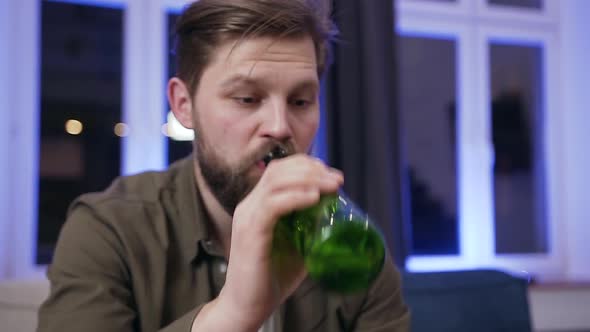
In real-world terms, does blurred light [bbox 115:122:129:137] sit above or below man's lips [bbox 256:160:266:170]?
above

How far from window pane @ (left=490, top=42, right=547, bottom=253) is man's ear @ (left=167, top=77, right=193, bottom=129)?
76.5 inches

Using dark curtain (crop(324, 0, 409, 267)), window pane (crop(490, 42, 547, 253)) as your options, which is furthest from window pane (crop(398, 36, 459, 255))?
dark curtain (crop(324, 0, 409, 267))

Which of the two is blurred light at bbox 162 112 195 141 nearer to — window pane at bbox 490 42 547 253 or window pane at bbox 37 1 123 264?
window pane at bbox 37 1 123 264

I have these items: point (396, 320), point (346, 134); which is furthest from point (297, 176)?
point (346, 134)

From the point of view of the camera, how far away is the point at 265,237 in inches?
24.7

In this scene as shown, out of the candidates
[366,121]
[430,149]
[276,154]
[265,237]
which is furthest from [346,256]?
[430,149]

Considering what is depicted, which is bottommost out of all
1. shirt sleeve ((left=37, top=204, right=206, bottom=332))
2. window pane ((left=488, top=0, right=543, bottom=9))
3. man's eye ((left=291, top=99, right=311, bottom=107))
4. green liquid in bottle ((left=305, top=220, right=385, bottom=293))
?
shirt sleeve ((left=37, top=204, right=206, bottom=332))

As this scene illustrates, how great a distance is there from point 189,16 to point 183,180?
0.33 meters

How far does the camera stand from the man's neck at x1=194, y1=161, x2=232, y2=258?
1041 millimetres

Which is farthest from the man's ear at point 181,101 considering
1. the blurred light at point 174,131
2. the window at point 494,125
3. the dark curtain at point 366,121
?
the window at point 494,125

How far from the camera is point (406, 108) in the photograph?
2484 mm

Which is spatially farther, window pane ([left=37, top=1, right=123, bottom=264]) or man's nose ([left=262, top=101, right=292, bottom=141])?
window pane ([left=37, top=1, right=123, bottom=264])

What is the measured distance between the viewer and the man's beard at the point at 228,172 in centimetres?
85

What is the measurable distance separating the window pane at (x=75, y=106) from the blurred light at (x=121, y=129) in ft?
0.06
